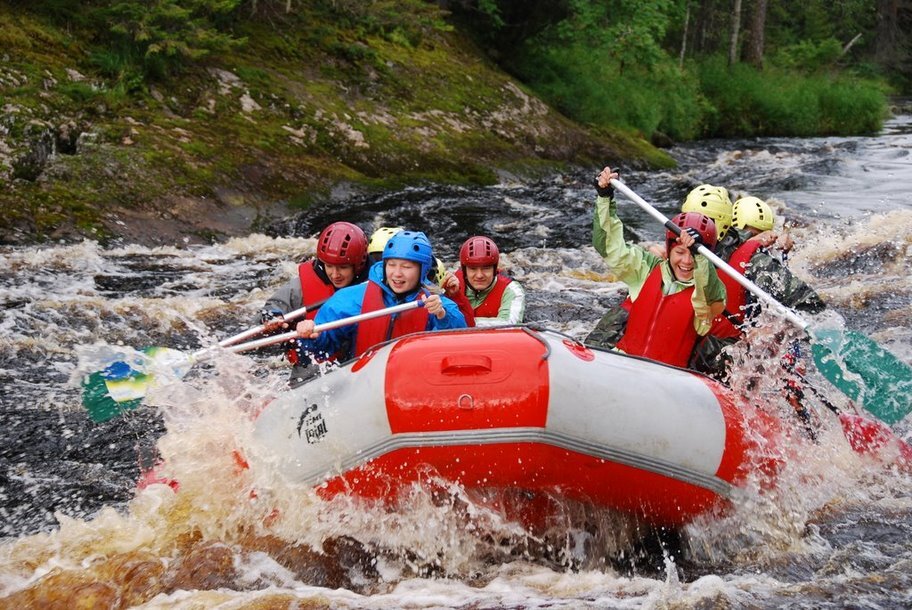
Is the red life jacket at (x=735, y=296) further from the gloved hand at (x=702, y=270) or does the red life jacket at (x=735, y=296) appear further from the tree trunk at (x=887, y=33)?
the tree trunk at (x=887, y=33)

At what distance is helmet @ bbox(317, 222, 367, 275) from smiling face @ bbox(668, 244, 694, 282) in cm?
189

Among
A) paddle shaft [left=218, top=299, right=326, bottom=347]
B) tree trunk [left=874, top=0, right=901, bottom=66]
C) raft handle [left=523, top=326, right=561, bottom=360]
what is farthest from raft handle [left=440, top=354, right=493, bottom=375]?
tree trunk [left=874, top=0, right=901, bottom=66]

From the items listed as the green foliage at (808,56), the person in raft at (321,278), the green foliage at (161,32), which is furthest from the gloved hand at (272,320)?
the green foliage at (808,56)

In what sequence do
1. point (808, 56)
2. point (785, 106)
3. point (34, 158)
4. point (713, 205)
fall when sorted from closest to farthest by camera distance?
point (713, 205)
point (34, 158)
point (785, 106)
point (808, 56)

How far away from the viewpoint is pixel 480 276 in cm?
692

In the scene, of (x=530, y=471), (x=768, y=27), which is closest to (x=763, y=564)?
(x=530, y=471)

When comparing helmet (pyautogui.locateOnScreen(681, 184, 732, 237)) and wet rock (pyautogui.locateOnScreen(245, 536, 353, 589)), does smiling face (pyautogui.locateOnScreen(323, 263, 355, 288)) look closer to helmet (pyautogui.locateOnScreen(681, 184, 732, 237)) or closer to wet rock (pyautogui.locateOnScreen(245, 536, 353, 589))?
wet rock (pyautogui.locateOnScreen(245, 536, 353, 589))

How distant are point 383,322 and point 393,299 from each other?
0.48 feet

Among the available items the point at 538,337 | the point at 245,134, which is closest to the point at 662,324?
the point at 538,337

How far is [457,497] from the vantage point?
446 centimetres

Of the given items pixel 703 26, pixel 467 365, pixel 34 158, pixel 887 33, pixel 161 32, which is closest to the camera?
pixel 467 365

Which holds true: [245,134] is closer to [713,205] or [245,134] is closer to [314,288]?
[314,288]

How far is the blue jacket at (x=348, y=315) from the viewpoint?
5527mm

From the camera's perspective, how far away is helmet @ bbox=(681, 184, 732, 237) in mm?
6438
